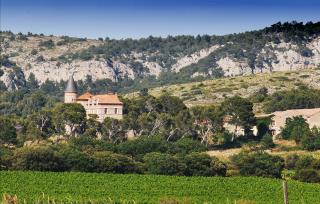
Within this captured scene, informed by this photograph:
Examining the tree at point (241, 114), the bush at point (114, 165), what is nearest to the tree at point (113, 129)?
the tree at point (241, 114)

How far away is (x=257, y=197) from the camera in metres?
53.2

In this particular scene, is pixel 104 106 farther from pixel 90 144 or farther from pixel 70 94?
pixel 90 144

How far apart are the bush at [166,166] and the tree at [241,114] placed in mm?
29343

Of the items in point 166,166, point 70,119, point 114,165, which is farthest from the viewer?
point 70,119

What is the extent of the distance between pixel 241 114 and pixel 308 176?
32.5 m

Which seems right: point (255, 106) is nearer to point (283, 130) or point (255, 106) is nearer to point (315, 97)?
point (315, 97)

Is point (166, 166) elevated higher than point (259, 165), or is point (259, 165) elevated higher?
point (166, 166)

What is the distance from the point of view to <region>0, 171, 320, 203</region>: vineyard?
51562 millimetres

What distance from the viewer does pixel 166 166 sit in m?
67.3

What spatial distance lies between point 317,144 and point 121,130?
2306 centimetres

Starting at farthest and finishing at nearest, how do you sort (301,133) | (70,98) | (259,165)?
(70,98)
(301,133)
(259,165)

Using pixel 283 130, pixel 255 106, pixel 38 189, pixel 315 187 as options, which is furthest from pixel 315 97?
pixel 38 189

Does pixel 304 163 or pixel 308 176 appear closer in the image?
pixel 308 176

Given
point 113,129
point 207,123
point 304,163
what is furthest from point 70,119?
point 304,163
